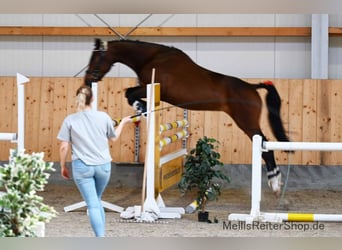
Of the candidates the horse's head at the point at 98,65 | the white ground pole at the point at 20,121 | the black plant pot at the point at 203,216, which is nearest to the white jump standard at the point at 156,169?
the black plant pot at the point at 203,216

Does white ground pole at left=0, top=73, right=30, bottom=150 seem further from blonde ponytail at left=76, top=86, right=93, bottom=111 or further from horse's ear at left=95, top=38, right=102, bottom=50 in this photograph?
horse's ear at left=95, top=38, right=102, bottom=50

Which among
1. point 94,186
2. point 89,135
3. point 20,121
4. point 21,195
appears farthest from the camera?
point 20,121

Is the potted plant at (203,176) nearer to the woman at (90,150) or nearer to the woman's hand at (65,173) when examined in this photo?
the woman at (90,150)

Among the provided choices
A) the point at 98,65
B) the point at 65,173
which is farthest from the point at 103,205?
the point at 98,65

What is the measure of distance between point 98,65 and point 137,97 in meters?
0.27

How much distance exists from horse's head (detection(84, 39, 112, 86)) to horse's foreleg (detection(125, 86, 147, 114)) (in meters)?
0.17

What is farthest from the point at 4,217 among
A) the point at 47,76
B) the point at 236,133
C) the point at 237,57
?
the point at 237,57

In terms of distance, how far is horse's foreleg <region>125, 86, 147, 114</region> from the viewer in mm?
4148

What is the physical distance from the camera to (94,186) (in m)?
3.99

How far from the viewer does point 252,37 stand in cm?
443

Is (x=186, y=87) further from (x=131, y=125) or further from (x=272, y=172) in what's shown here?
(x=272, y=172)

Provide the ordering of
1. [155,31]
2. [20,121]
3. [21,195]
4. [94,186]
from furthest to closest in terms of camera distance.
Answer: [155,31]
[20,121]
[94,186]
[21,195]

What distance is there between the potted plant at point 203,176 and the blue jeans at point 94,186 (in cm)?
45
